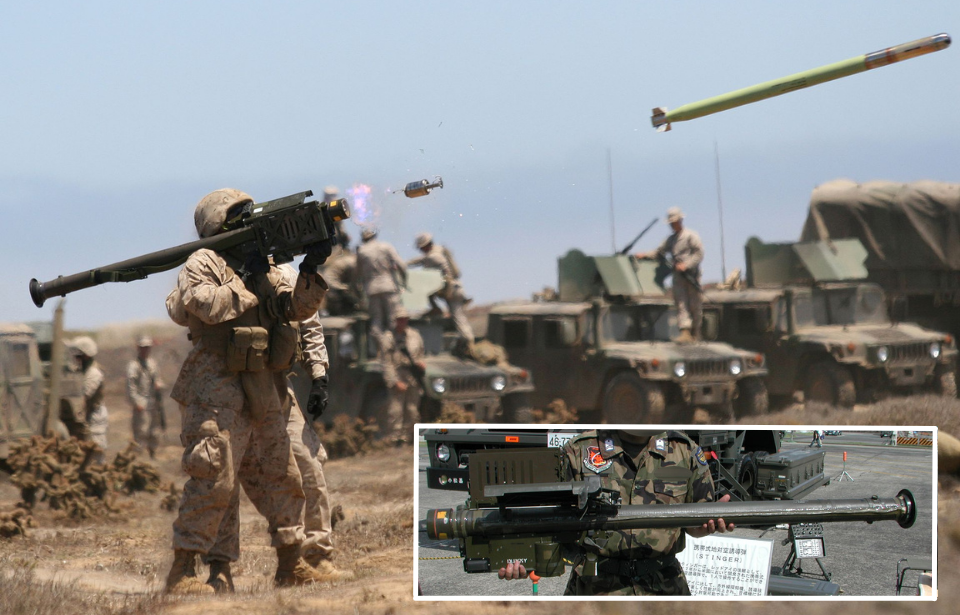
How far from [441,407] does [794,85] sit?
8.07 metres

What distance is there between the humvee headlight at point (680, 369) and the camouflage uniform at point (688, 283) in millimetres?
1049

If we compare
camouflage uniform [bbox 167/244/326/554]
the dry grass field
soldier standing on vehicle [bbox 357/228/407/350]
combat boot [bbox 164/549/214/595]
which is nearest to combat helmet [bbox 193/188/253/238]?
camouflage uniform [bbox 167/244/326/554]

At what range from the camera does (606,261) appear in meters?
16.1

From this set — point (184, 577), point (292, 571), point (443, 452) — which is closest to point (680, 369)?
point (292, 571)

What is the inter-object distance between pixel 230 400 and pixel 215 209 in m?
1.02

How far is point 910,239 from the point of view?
725 inches

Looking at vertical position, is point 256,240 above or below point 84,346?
above

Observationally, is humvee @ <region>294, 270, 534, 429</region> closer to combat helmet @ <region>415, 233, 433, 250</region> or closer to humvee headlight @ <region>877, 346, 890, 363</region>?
combat helmet @ <region>415, 233, 433, 250</region>

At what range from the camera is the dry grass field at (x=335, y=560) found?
17.5 ft

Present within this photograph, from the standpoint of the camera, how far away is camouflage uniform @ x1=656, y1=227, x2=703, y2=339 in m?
15.9

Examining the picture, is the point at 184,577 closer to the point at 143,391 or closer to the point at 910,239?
the point at 143,391

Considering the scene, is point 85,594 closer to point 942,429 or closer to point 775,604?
point 775,604

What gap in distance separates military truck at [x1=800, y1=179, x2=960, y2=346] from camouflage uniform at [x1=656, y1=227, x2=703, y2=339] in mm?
3584

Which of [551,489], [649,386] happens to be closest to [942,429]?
[649,386]
